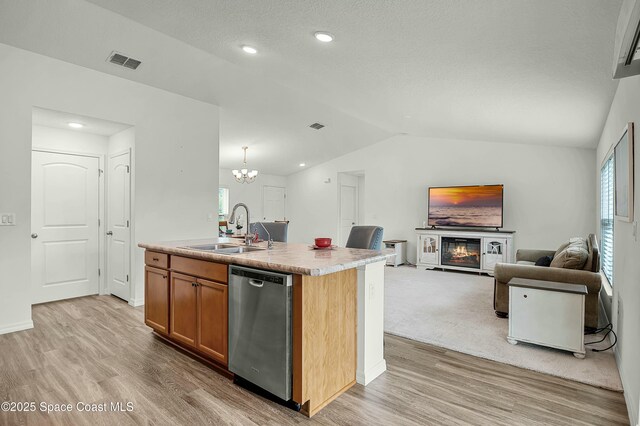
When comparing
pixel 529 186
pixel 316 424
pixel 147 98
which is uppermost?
pixel 147 98

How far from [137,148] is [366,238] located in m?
3.11

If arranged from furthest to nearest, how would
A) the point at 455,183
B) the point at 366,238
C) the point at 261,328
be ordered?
1. the point at 455,183
2. the point at 366,238
3. the point at 261,328

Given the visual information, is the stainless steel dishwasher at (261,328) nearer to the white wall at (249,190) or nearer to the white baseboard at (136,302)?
the white baseboard at (136,302)

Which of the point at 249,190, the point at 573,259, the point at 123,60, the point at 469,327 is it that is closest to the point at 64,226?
the point at 123,60

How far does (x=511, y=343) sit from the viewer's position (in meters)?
3.07

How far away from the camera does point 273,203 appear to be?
9.81m

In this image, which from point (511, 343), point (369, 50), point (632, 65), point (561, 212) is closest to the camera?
point (632, 65)

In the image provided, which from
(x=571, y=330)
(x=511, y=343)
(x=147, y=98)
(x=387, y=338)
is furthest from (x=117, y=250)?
(x=571, y=330)

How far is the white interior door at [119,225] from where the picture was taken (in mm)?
4531

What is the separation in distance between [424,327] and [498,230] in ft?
12.5

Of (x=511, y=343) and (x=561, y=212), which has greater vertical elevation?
(x=561, y=212)

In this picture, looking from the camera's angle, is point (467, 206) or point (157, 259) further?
point (467, 206)

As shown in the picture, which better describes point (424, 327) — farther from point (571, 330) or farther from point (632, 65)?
point (632, 65)

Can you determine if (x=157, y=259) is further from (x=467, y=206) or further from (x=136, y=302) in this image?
(x=467, y=206)
